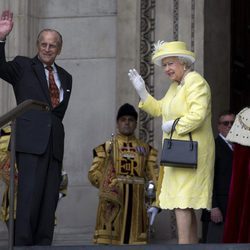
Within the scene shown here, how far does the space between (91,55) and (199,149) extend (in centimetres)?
337

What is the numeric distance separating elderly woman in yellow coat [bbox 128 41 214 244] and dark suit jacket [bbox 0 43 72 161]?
3.08 feet

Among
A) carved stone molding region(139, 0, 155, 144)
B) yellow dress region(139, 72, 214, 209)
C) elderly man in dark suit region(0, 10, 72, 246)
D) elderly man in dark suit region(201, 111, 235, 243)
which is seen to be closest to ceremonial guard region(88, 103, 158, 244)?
carved stone molding region(139, 0, 155, 144)

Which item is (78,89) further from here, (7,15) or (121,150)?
(7,15)

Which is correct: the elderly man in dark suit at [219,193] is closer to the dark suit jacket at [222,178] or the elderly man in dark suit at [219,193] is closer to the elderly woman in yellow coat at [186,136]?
the dark suit jacket at [222,178]

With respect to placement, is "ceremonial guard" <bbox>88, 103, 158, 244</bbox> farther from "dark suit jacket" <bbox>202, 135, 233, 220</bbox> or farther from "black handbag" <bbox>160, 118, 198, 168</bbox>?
"black handbag" <bbox>160, 118, 198, 168</bbox>

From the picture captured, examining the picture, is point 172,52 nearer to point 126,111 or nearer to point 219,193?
point 219,193

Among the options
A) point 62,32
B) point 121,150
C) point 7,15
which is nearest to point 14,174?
point 7,15

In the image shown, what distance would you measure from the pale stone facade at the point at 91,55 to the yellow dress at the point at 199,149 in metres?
2.45

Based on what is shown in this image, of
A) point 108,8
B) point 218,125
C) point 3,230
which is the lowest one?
point 3,230

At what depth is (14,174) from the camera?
47.7ft

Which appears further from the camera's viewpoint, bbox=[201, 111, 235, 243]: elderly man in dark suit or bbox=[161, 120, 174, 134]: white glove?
bbox=[201, 111, 235, 243]: elderly man in dark suit

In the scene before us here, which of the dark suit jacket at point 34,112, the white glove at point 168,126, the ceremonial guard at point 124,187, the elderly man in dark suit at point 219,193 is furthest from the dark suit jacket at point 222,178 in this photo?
the dark suit jacket at point 34,112

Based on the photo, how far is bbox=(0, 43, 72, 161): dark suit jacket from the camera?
15.5m

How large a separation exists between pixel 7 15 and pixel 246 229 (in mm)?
2846
